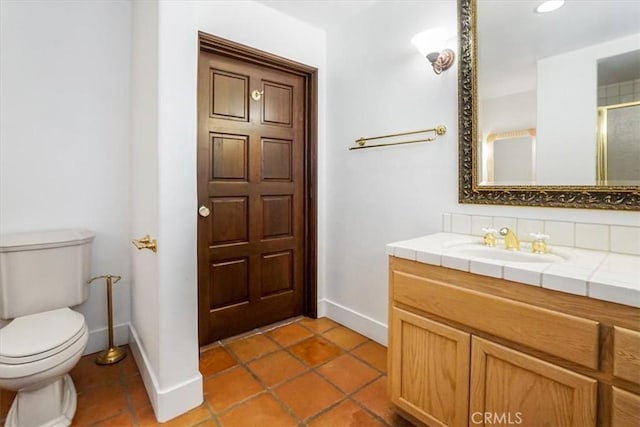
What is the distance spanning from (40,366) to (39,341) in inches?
4.9

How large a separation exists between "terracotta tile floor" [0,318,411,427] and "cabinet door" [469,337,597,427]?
0.51 metres

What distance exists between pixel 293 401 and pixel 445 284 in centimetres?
100

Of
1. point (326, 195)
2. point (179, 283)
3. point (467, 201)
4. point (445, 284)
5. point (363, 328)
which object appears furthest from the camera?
point (326, 195)

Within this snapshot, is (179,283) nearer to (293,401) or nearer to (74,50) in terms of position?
(293,401)

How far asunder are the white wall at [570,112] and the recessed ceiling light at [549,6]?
21 cm

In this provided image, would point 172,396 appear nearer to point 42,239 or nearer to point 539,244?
point 42,239

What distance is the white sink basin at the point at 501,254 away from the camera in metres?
1.28

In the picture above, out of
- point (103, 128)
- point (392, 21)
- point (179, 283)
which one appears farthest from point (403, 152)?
point (103, 128)

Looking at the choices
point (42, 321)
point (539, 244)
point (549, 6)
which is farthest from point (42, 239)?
point (549, 6)

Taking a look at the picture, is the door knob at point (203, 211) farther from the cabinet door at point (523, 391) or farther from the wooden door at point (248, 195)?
the cabinet door at point (523, 391)

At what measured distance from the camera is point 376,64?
212 cm

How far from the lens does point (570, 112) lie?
134 cm

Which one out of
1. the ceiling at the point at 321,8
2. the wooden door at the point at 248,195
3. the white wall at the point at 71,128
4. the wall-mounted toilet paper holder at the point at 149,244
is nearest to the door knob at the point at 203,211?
the wooden door at the point at 248,195

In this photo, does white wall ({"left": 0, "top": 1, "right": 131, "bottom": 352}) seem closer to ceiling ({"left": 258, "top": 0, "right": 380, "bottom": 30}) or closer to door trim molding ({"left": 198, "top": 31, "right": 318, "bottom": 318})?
ceiling ({"left": 258, "top": 0, "right": 380, "bottom": 30})
